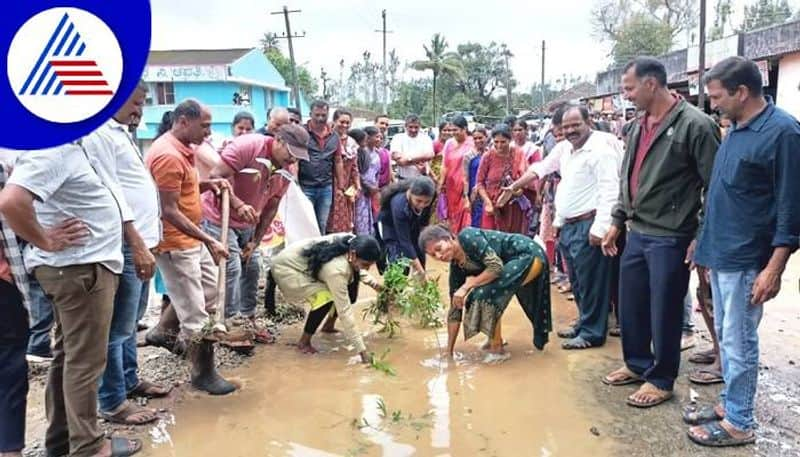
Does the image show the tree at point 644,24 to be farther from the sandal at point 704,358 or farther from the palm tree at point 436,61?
the sandal at point 704,358

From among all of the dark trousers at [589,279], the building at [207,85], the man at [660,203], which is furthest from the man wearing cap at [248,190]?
the building at [207,85]

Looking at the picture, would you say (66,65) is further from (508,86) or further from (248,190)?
(508,86)

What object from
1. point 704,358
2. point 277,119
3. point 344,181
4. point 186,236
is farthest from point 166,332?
point 704,358

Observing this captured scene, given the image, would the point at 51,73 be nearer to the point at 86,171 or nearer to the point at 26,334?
the point at 86,171

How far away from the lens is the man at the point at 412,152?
27.8 feet

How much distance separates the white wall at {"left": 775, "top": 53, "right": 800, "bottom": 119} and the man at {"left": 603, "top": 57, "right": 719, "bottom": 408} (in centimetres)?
1097

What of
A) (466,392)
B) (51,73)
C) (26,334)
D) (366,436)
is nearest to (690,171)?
(466,392)

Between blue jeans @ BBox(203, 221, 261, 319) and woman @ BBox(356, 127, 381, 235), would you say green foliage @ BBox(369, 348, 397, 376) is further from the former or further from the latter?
woman @ BBox(356, 127, 381, 235)

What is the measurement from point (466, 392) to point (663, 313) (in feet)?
4.12

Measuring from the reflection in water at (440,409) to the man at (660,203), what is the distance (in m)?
1.08

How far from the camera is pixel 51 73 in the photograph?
1318 mm

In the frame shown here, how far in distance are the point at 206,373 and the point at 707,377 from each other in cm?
311

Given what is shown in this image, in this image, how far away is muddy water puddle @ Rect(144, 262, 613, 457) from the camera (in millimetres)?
3191

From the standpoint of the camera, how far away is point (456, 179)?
740cm
